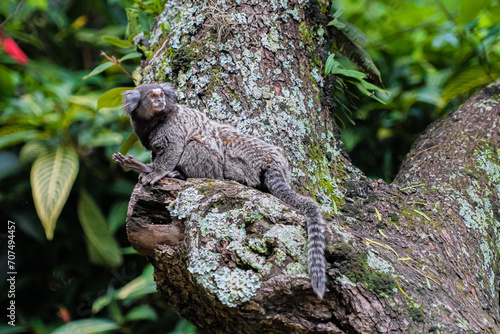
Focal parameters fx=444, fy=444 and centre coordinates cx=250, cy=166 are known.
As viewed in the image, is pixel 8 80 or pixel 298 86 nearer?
pixel 298 86

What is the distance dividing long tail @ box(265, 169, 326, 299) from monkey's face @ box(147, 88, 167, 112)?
2.89 ft

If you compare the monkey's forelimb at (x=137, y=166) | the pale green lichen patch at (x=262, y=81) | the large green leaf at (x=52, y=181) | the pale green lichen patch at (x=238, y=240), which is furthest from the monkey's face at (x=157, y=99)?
the large green leaf at (x=52, y=181)

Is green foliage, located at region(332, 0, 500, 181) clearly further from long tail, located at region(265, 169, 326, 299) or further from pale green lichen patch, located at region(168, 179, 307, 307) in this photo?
pale green lichen patch, located at region(168, 179, 307, 307)

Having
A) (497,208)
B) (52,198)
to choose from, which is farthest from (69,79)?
(497,208)

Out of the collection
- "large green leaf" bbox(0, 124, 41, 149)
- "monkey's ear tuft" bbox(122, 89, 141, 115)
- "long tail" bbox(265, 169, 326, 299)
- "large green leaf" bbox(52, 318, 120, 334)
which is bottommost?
"large green leaf" bbox(52, 318, 120, 334)

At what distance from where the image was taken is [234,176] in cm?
273

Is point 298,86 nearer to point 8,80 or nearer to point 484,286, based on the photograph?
point 484,286

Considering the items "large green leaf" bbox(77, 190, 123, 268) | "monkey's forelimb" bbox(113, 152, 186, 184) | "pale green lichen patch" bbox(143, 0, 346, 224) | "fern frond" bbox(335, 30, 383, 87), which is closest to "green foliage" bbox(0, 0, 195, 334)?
"large green leaf" bbox(77, 190, 123, 268)

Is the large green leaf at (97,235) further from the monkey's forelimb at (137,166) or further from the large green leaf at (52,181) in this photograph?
the monkey's forelimb at (137,166)

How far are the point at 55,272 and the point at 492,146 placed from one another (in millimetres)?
4691

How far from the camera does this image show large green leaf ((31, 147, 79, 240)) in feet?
12.9

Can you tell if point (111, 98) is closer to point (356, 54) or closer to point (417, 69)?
point (356, 54)

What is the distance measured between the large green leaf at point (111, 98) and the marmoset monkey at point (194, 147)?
623 millimetres

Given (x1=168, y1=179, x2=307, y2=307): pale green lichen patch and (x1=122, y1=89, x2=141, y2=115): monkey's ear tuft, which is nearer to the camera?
(x1=168, y1=179, x2=307, y2=307): pale green lichen patch
